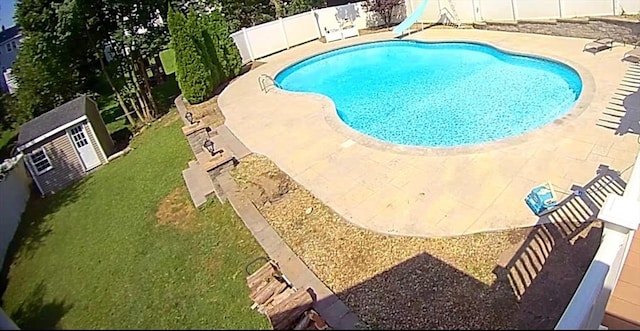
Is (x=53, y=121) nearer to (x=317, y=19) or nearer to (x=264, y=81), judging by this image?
(x=264, y=81)

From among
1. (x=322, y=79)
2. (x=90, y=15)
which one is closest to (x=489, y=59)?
(x=322, y=79)

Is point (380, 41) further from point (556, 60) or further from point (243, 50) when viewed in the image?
point (556, 60)

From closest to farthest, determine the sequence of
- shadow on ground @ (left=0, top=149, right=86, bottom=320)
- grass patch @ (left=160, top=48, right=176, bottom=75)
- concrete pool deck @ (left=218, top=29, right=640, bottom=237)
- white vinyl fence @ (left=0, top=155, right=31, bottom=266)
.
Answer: shadow on ground @ (left=0, top=149, right=86, bottom=320) < white vinyl fence @ (left=0, top=155, right=31, bottom=266) < concrete pool deck @ (left=218, top=29, right=640, bottom=237) < grass patch @ (left=160, top=48, right=176, bottom=75)

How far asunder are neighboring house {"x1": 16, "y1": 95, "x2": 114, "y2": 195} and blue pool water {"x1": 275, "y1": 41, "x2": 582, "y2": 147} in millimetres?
8198

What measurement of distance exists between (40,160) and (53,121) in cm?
171

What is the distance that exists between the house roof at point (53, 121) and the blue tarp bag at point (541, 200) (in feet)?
45.1

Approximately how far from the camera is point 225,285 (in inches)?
250

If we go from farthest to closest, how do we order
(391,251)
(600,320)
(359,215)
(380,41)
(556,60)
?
1. (380,41)
2. (556,60)
3. (359,215)
4. (391,251)
5. (600,320)

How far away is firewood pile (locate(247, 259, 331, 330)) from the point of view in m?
4.92

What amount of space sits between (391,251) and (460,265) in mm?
1172

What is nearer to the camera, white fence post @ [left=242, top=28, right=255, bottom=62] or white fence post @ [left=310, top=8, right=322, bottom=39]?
white fence post @ [left=242, top=28, right=255, bottom=62]

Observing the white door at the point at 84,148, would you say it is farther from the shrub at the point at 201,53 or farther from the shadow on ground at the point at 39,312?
the shadow on ground at the point at 39,312

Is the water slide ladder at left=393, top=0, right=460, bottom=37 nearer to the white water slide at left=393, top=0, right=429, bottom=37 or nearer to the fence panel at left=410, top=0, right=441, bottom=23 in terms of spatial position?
the white water slide at left=393, top=0, right=429, bottom=37

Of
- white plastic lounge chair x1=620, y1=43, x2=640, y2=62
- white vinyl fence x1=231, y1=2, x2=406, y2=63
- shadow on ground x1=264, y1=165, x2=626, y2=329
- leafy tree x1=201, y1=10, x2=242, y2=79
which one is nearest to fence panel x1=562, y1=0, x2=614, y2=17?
white plastic lounge chair x1=620, y1=43, x2=640, y2=62
